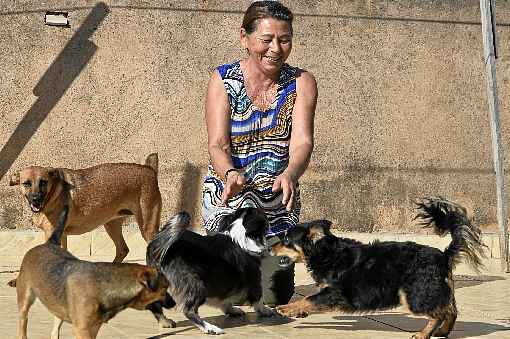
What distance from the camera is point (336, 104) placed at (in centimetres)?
1067

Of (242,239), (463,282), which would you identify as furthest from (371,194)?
(242,239)

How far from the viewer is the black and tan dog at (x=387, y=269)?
5.44 meters

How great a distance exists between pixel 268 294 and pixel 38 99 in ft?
14.6

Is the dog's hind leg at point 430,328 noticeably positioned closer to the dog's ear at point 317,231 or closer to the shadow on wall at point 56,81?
the dog's ear at point 317,231

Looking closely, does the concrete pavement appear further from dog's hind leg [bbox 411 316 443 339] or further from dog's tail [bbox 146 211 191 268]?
dog's tail [bbox 146 211 191 268]

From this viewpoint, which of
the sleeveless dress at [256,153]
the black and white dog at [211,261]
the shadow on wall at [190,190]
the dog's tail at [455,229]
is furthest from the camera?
the shadow on wall at [190,190]

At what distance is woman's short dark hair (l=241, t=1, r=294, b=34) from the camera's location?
6.26 metres

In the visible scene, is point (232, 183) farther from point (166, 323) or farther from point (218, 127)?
point (166, 323)

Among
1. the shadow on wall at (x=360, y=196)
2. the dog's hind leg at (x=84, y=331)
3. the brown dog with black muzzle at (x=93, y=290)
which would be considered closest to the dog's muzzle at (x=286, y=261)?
the brown dog with black muzzle at (x=93, y=290)

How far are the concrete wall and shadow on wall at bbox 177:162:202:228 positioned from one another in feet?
0.04

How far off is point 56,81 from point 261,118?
171 inches

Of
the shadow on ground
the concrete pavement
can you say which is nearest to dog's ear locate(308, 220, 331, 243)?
the concrete pavement

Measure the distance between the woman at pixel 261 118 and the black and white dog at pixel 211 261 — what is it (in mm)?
333

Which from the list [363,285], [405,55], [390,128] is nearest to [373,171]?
[390,128]
